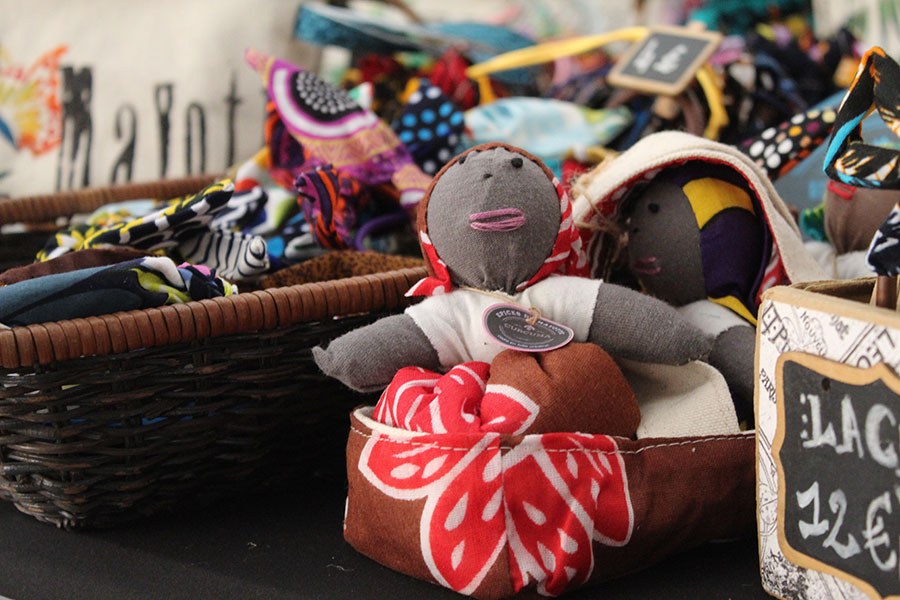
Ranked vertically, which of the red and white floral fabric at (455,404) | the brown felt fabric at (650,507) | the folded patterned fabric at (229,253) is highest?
the red and white floral fabric at (455,404)

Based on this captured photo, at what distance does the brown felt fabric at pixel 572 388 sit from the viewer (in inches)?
18.9

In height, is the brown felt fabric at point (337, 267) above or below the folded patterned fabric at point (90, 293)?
below

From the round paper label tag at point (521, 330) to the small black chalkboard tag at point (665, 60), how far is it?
18.6 inches

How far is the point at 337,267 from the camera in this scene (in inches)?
28.1

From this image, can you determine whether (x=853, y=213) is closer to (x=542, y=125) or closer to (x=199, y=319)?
(x=542, y=125)

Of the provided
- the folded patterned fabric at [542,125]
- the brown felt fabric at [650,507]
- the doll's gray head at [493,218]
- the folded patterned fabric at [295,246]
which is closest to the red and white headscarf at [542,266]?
the doll's gray head at [493,218]

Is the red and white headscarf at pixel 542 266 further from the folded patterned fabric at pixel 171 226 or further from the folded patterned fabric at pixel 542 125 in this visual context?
the folded patterned fabric at pixel 542 125

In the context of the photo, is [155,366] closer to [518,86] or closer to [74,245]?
[74,245]

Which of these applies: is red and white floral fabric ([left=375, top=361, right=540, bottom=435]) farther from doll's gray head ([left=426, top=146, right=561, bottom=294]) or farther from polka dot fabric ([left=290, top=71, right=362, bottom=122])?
polka dot fabric ([left=290, top=71, right=362, bottom=122])

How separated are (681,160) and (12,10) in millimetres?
1058

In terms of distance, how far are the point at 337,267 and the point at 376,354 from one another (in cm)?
21

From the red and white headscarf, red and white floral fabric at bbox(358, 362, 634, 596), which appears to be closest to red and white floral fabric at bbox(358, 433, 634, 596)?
red and white floral fabric at bbox(358, 362, 634, 596)

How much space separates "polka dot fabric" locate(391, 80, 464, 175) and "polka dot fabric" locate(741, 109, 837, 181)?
0.30 meters

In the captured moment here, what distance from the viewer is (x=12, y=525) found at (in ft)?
1.94
